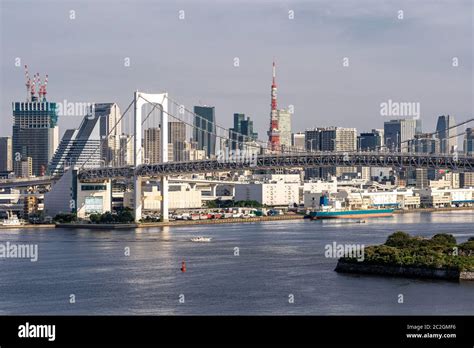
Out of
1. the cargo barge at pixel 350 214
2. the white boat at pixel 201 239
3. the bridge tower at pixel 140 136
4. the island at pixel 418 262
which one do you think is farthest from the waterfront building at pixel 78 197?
the island at pixel 418 262

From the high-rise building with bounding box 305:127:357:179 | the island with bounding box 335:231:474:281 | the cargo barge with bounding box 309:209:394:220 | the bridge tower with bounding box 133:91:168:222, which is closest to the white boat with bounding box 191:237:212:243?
the island with bounding box 335:231:474:281

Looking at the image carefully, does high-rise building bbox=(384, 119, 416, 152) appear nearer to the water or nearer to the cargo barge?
the cargo barge

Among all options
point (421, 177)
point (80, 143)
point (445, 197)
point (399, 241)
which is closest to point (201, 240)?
point (399, 241)

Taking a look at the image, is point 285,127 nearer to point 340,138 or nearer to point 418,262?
point 340,138

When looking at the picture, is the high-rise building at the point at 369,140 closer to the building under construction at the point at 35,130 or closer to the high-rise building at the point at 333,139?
the high-rise building at the point at 333,139

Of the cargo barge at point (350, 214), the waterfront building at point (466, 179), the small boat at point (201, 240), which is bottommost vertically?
the small boat at point (201, 240)

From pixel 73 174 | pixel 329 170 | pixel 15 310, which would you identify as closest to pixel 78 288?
pixel 15 310

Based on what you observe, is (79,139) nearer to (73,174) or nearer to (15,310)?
(73,174)
